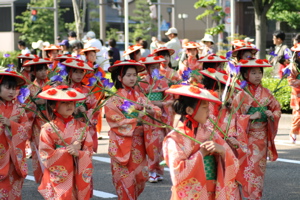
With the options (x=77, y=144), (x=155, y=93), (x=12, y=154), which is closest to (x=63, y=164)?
(x=77, y=144)

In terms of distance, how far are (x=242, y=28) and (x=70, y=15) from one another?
12.5 m

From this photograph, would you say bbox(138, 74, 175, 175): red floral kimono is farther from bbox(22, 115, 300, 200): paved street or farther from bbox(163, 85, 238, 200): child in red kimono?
bbox(163, 85, 238, 200): child in red kimono

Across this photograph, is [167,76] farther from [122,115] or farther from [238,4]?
[238,4]

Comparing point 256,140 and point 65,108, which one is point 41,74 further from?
point 256,140

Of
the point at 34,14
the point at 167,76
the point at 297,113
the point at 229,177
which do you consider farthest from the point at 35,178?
the point at 34,14

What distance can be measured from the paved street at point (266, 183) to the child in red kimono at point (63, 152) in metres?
1.73

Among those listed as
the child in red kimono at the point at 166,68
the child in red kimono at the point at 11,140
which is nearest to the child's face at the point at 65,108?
the child in red kimono at the point at 11,140

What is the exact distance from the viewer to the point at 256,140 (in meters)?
7.17

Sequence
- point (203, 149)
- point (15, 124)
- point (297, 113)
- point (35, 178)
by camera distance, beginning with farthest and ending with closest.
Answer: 1. point (297, 113)
2. point (35, 178)
3. point (15, 124)
4. point (203, 149)

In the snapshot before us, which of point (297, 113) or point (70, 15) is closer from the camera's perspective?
point (297, 113)

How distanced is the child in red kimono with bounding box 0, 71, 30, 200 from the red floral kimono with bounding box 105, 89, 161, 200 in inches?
38.1

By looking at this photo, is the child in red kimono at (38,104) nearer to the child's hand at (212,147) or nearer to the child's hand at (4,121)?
the child's hand at (4,121)

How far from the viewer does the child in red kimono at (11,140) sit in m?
6.66

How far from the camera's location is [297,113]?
11125 mm
